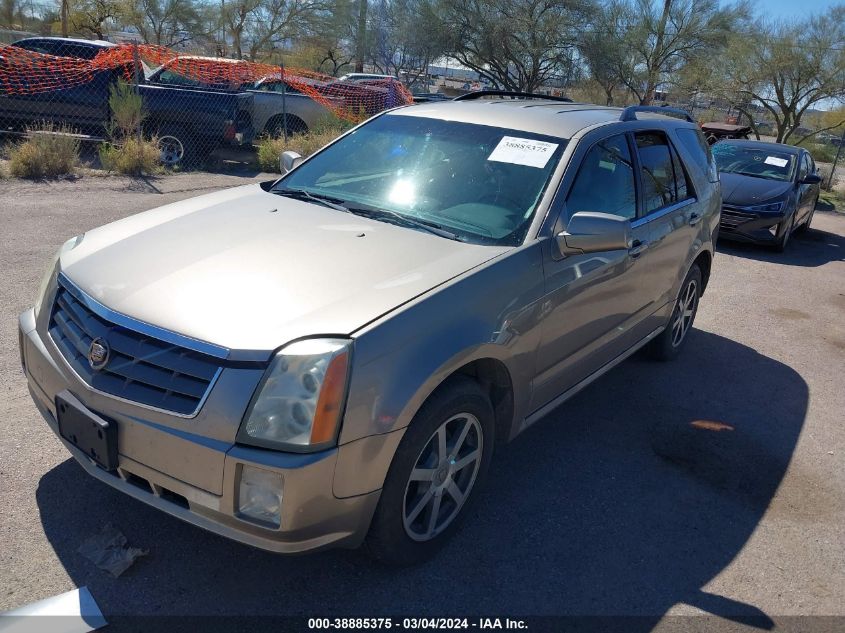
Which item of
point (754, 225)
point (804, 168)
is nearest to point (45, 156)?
point (754, 225)

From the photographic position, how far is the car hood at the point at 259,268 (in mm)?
2670

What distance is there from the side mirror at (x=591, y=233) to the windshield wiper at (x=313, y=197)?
1.12 meters

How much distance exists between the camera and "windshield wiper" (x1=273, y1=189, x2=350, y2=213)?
12.7 feet

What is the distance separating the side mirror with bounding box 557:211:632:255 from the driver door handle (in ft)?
2.22

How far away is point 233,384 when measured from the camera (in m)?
2.49

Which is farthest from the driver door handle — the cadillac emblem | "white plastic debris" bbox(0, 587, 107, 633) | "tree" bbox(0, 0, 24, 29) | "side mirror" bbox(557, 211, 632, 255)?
"tree" bbox(0, 0, 24, 29)

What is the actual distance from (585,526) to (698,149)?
3.47m

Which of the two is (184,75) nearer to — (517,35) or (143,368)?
(143,368)

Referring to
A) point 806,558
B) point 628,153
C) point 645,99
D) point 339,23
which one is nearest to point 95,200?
point 628,153

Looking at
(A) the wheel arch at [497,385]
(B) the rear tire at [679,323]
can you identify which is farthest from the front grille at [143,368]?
(B) the rear tire at [679,323]

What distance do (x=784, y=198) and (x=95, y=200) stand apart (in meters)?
9.54

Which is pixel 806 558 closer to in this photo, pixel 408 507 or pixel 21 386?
pixel 408 507

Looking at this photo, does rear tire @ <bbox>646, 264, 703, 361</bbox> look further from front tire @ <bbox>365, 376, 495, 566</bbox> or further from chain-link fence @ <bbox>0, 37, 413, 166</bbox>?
chain-link fence @ <bbox>0, 37, 413, 166</bbox>

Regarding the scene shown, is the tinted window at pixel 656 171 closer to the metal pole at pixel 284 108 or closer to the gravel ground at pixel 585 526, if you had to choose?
the gravel ground at pixel 585 526
